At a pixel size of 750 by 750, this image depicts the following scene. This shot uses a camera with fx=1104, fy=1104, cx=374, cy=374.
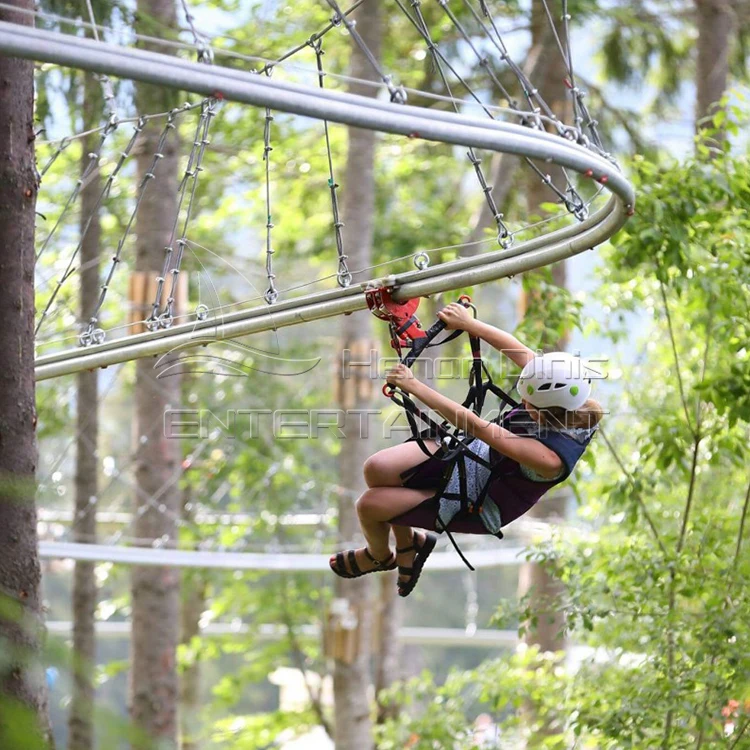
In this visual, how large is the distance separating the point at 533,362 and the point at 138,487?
3355 millimetres

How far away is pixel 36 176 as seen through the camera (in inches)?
111

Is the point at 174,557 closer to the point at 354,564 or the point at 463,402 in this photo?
the point at 354,564

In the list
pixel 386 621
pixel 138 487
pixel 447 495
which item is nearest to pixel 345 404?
pixel 138 487

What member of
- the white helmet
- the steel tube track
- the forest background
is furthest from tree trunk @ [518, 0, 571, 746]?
the white helmet

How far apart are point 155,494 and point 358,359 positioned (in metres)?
1.57

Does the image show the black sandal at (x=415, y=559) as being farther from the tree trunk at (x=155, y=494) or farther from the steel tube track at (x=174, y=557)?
the tree trunk at (x=155, y=494)

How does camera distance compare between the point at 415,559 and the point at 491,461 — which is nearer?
the point at 491,461

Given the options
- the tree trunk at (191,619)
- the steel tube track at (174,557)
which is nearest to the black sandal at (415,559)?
the steel tube track at (174,557)

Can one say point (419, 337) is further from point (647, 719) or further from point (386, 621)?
point (386, 621)

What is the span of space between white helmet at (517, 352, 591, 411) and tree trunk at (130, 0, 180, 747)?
10.5 ft

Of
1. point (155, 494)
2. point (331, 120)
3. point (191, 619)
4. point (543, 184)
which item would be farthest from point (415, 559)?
point (191, 619)

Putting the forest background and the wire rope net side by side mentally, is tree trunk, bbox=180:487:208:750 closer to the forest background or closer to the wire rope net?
the forest background

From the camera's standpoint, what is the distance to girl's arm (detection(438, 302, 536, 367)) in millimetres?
2951

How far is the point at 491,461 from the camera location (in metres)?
3.06
